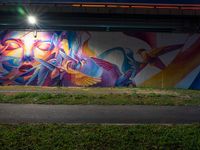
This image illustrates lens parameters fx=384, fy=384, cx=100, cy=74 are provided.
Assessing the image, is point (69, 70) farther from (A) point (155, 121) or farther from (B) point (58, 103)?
(A) point (155, 121)

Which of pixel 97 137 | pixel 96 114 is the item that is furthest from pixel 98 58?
pixel 97 137

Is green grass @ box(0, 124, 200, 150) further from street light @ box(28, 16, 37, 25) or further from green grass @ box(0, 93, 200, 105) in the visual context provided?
street light @ box(28, 16, 37, 25)

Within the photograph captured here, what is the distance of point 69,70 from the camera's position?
17547mm

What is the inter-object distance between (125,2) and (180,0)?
2434 mm

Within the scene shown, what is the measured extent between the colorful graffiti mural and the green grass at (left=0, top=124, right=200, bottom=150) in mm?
9372

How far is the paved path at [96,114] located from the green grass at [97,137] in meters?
0.92

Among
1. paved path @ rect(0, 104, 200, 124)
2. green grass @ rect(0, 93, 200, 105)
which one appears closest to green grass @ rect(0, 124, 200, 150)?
paved path @ rect(0, 104, 200, 124)

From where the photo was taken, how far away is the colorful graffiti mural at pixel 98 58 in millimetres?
17469

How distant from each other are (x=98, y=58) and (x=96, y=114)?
25.8 ft

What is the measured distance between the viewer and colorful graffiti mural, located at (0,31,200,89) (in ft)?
57.3

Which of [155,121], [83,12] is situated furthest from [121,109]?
[83,12]

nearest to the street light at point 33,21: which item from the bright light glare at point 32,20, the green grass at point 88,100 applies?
the bright light glare at point 32,20

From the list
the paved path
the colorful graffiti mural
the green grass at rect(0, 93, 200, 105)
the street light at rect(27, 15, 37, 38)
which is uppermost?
the street light at rect(27, 15, 37, 38)

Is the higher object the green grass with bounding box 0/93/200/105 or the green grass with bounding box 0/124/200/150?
the green grass with bounding box 0/93/200/105
